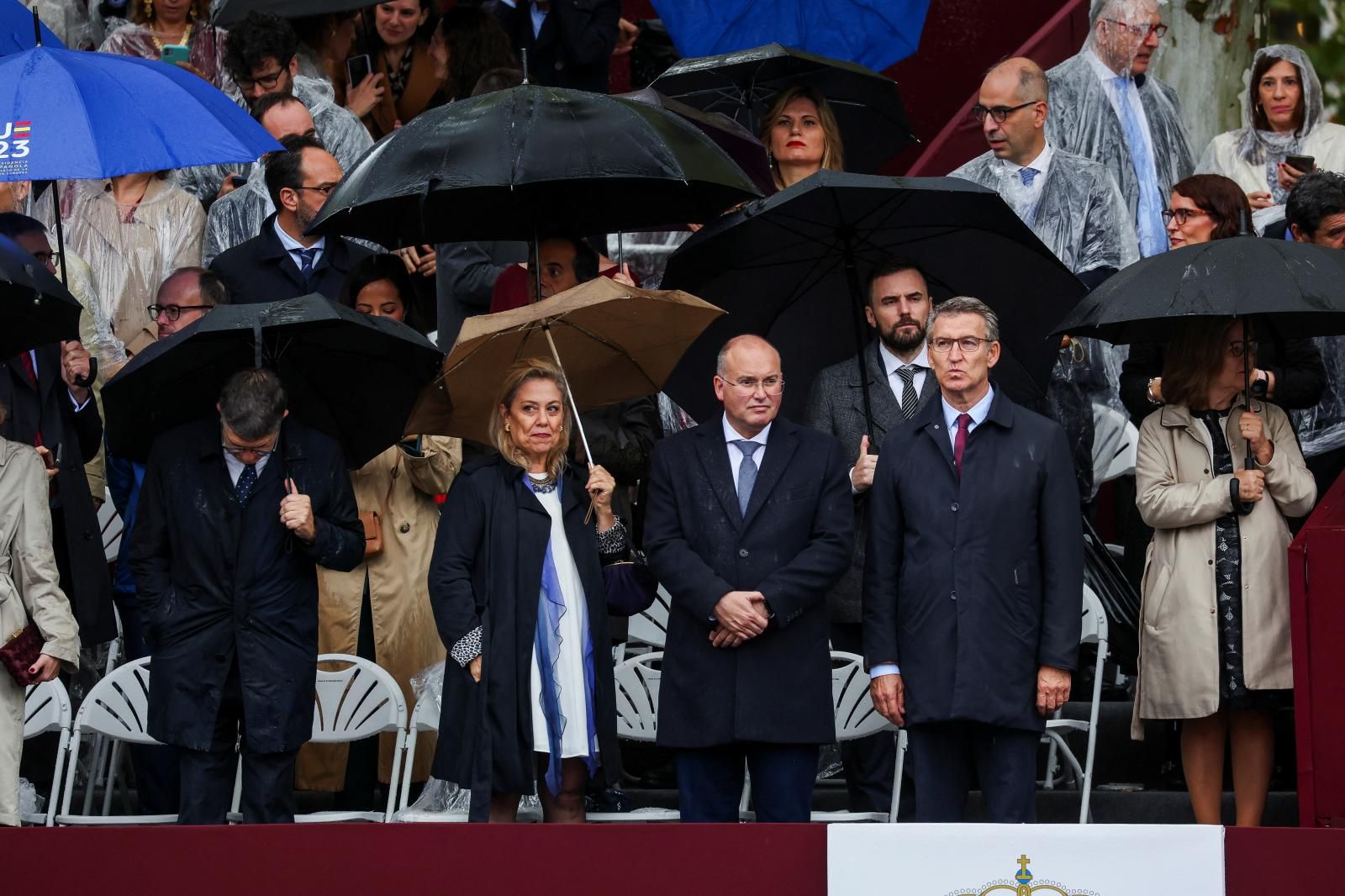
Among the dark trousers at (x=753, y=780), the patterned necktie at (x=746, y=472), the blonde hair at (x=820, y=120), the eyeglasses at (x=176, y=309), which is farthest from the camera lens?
the blonde hair at (x=820, y=120)

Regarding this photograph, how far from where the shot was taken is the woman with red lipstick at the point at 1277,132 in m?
10.5

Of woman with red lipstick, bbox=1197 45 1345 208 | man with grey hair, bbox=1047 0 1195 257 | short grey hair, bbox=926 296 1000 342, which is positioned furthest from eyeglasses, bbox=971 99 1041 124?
short grey hair, bbox=926 296 1000 342

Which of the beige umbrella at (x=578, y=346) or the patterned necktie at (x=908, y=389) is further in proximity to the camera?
the patterned necktie at (x=908, y=389)

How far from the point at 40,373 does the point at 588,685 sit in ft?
8.93

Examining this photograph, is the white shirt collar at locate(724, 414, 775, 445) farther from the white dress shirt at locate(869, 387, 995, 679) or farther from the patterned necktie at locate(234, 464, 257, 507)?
the patterned necktie at locate(234, 464, 257, 507)

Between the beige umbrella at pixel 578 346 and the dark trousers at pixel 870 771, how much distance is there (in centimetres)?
131

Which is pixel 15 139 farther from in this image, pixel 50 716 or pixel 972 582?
pixel 972 582

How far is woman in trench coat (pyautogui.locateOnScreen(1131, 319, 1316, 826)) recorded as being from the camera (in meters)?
7.41

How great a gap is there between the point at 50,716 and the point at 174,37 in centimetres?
482

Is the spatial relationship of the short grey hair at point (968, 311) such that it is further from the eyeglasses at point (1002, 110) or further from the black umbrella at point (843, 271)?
the eyeglasses at point (1002, 110)

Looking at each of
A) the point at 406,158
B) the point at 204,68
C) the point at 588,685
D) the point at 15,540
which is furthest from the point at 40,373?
the point at 204,68

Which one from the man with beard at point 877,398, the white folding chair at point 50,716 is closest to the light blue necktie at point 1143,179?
the man with beard at point 877,398

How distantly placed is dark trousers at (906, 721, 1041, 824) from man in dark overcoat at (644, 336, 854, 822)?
1.11 feet

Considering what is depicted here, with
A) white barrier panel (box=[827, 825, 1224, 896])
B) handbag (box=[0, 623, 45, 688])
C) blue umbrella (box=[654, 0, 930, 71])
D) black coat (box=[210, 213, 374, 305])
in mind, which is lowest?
Answer: white barrier panel (box=[827, 825, 1224, 896])
